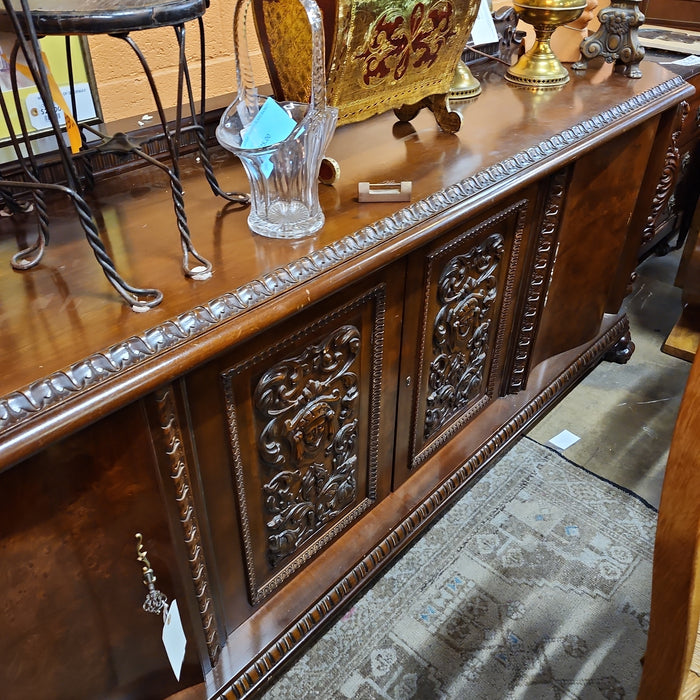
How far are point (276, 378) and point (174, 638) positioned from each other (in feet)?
1.18

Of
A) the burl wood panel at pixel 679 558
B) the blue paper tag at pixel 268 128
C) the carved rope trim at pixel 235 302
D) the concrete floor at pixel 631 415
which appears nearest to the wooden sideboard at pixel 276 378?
the carved rope trim at pixel 235 302

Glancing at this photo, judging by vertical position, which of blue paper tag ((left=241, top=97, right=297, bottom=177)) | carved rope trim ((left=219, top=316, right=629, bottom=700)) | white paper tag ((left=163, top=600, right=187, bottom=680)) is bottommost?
carved rope trim ((left=219, top=316, right=629, bottom=700))

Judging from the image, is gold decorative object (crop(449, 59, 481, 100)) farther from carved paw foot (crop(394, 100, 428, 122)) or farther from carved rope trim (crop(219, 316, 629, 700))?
carved rope trim (crop(219, 316, 629, 700))

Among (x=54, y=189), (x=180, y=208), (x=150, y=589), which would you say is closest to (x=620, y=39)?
(x=180, y=208)

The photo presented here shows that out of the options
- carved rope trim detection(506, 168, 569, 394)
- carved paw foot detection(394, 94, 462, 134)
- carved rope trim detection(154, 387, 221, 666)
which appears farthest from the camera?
carved rope trim detection(506, 168, 569, 394)

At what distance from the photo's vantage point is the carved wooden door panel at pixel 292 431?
0.77m

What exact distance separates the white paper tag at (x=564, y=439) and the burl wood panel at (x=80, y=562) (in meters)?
1.06

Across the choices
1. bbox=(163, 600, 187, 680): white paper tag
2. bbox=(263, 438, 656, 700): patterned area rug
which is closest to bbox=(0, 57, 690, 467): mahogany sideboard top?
bbox=(163, 600, 187, 680): white paper tag

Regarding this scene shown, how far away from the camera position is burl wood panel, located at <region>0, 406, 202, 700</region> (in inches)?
24.2

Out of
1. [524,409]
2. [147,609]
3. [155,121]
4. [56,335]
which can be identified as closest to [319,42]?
[155,121]

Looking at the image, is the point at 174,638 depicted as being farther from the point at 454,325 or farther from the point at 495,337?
the point at 495,337

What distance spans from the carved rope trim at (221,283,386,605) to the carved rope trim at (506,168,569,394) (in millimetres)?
473

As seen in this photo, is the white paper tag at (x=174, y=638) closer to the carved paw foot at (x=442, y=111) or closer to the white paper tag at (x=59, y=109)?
the white paper tag at (x=59, y=109)

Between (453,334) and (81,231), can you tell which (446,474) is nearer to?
(453,334)
